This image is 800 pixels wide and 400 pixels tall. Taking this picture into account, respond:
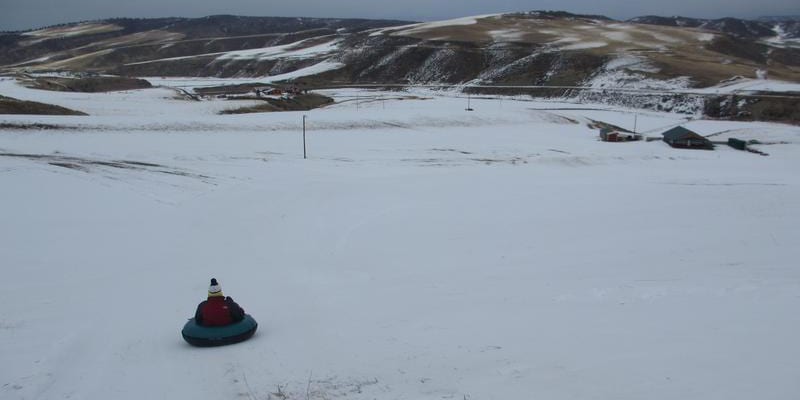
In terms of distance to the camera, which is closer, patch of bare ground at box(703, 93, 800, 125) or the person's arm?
the person's arm

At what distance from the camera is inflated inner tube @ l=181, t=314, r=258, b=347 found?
922 centimetres

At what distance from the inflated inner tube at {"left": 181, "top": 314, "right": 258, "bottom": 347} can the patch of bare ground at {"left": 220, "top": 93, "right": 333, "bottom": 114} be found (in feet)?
144

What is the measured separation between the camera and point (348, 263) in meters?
15.7

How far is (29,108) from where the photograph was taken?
40969mm

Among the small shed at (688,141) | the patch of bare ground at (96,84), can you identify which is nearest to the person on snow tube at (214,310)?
the small shed at (688,141)

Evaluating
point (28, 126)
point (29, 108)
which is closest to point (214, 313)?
point (28, 126)

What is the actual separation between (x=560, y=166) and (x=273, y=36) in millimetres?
158600

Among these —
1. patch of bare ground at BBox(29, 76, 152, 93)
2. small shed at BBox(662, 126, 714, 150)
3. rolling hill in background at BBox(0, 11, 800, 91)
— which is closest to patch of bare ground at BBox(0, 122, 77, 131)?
patch of bare ground at BBox(29, 76, 152, 93)

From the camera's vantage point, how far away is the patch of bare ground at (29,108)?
38.8m

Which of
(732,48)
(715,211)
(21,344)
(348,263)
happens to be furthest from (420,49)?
(21,344)

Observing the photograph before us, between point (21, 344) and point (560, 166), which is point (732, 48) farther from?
point (21, 344)

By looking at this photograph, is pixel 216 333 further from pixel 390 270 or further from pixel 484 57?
pixel 484 57

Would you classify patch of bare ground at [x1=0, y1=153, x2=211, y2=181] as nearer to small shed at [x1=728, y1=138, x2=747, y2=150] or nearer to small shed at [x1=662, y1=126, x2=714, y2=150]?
small shed at [x1=662, y1=126, x2=714, y2=150]

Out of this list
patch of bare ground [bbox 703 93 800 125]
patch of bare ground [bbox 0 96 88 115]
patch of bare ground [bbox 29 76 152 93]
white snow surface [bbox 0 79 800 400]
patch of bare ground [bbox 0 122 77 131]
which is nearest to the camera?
white snow surface [bbox 0 79 800 400]
